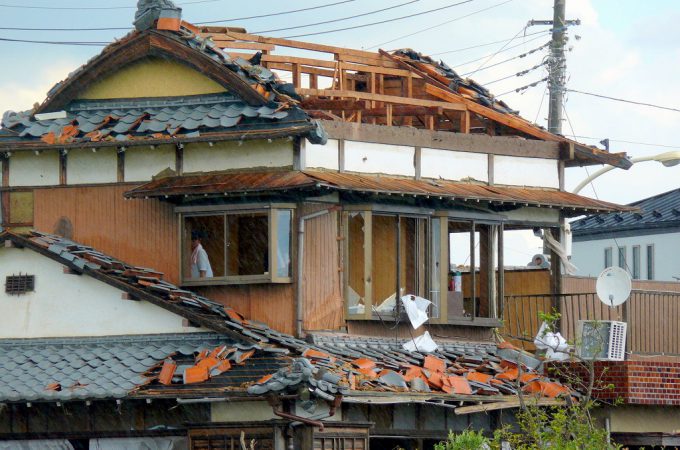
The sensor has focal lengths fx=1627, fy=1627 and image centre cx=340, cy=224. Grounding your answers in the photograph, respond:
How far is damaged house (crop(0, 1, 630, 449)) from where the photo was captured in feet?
78.7

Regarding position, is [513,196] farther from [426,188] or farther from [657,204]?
[657,204]

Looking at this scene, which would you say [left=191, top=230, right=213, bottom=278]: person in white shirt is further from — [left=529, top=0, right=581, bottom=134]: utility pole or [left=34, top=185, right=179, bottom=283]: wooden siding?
[left=529, top=0, right=581, bottom=134]: utility pole

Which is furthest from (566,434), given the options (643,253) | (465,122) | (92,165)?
(643,253)

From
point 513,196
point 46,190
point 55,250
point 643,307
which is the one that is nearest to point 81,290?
point 55,250

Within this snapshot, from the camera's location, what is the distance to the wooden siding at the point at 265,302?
84.8ft

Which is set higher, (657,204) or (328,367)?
(657,204)

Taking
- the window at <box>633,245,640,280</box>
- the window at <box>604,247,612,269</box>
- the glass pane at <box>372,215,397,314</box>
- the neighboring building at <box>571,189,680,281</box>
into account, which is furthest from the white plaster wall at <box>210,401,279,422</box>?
the window at <box>604,247,612,269</box>

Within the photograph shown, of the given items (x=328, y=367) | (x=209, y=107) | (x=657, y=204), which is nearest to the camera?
(x=328, y=367)

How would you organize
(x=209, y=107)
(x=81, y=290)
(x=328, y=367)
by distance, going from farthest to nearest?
1. (x=209, y=107)
2. (x=81, y=290)
3. (x=328, y=367)

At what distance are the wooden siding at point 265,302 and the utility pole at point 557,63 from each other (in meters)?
14.5

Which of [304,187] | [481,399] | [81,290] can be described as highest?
[304,187]

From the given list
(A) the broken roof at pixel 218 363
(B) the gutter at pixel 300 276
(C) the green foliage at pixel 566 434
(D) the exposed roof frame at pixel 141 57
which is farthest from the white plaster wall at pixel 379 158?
(C) the green foliage at pixel 566 434

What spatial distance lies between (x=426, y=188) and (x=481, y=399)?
3955 mm

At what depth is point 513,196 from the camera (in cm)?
2816
